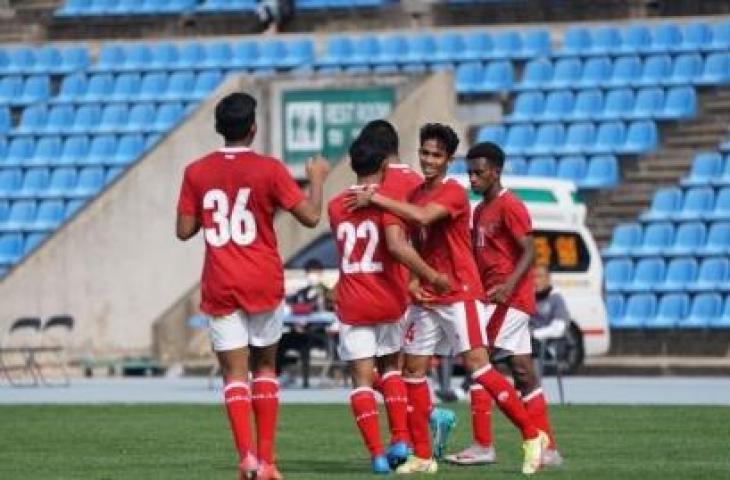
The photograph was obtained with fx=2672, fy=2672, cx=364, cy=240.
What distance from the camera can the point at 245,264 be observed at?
15.3 metres

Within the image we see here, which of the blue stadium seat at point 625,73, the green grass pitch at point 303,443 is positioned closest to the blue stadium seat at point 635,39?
the blue stadium seat at point 625,73

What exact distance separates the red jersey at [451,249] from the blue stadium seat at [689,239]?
19.2 metres

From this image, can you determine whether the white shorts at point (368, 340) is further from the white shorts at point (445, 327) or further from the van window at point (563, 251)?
the van window at point (563, 251)

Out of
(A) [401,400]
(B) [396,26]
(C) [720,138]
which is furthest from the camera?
(B) [396,26]

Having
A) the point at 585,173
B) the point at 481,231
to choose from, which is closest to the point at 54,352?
the point at 585,173

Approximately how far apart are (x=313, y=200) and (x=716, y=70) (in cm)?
2336

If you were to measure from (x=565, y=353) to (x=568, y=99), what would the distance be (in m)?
9.17

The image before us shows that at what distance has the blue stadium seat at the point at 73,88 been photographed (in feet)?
141

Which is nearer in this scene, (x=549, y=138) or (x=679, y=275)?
(x=679, y=275)

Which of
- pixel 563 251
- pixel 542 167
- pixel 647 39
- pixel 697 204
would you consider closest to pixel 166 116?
pixel 542 167

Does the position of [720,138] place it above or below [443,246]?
above

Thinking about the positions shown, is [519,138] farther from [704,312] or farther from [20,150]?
[20,150]

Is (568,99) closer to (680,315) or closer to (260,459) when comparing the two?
(680,315)

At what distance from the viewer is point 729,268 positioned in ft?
114
